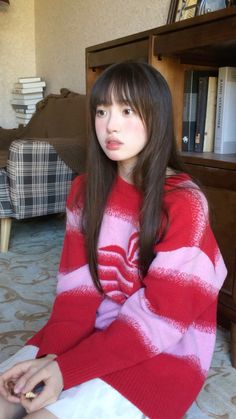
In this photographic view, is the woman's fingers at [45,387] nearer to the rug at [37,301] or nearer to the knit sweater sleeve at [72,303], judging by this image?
the knit sweater sleeve at [72,303]

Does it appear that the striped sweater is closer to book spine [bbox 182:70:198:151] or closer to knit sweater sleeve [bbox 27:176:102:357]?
knit sweater sleeve [bbox 27:176:102:357]

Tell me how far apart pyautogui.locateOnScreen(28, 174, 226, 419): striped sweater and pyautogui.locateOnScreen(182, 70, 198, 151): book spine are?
0.56 m

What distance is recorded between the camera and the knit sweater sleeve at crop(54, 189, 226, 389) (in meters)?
0.63

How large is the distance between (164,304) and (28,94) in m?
2.86

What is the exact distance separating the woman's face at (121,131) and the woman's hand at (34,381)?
37cm

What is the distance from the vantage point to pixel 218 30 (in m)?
0.96

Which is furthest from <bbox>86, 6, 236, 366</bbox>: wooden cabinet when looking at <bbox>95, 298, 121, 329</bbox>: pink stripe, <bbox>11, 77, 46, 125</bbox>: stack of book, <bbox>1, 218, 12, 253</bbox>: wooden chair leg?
<bbox>11, 77, 46, 125</bbox>: stack of book

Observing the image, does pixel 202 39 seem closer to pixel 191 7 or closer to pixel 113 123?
pixel 113 123

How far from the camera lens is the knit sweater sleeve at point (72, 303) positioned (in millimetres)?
721

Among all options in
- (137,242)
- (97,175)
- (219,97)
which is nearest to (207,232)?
(137,242)

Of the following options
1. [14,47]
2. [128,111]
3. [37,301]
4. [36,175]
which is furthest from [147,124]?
[14,47]

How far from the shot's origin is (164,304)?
0.65 metres

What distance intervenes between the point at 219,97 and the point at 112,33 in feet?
4.03

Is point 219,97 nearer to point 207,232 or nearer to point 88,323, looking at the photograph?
point 207,232
